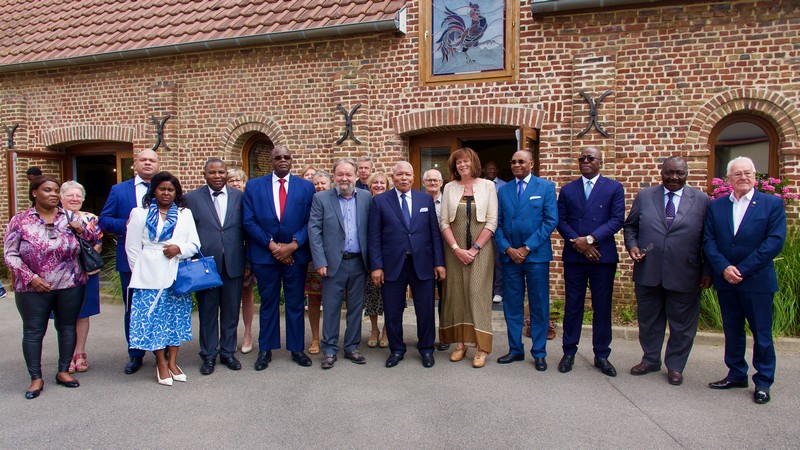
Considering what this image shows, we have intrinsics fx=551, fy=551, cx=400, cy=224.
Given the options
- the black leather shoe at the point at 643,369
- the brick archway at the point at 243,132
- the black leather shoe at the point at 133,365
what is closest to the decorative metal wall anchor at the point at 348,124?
the brick archway at the point at 243,132

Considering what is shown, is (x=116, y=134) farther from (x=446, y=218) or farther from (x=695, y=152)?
(x=695, y=152)

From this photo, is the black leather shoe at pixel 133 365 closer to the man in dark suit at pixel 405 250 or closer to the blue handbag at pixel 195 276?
the blue handbag at pixel 195 276

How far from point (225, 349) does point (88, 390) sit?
1167mm

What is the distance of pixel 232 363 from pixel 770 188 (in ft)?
21.0

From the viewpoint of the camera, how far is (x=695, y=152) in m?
7.00

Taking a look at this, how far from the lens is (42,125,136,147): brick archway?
9.75 meters

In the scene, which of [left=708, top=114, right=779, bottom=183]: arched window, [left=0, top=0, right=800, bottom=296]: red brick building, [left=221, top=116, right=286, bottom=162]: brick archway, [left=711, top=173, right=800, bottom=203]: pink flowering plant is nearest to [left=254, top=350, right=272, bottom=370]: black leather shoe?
[left=0, top=0, right=800, bottom=296]: red brick building

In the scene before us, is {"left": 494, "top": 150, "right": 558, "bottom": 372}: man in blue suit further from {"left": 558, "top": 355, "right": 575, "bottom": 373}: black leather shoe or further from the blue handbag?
the blue handbag

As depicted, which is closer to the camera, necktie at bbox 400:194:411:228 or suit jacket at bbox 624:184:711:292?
suit jacket at bbox 624:184:711:292

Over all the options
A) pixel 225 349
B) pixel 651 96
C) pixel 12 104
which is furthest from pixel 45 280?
pixel 12 104

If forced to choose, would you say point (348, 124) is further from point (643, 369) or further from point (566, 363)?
point (643, 369)

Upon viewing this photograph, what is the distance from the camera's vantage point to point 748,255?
440cm

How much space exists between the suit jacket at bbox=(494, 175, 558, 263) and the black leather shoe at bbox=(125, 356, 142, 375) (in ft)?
11.9

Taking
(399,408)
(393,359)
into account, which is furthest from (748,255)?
(393,359)
